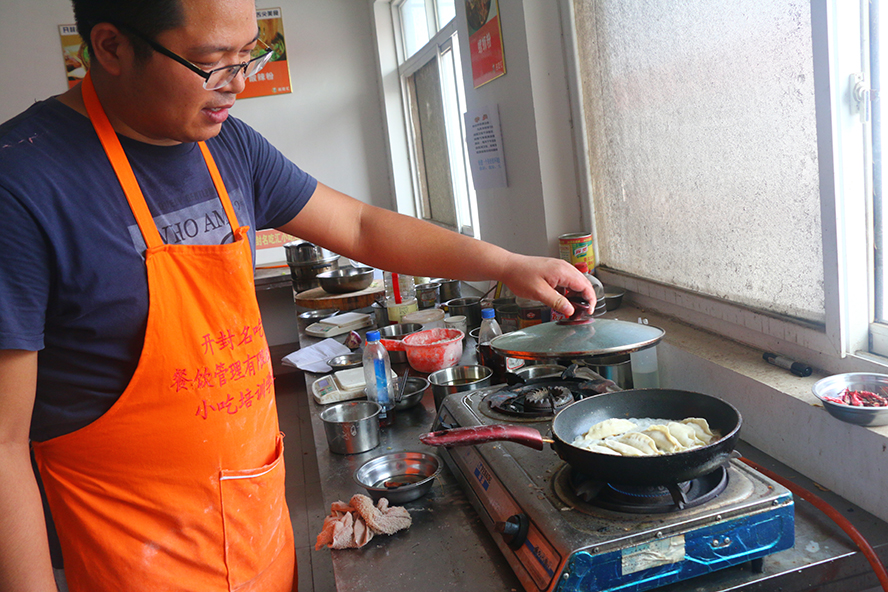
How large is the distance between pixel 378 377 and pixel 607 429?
845 mm

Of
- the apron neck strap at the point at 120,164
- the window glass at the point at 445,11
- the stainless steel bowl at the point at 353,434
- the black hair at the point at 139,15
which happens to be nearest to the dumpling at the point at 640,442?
the stainless steel bowl at the point at 353,434

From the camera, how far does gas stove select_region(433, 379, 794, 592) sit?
0.94 metres

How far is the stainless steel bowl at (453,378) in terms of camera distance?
1854mm

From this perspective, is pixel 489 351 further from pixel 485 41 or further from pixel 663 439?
pixel 485 41

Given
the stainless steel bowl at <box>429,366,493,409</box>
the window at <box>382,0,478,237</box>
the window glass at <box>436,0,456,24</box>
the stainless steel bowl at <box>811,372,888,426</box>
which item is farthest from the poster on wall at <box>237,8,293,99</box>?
the stainless steel bowl at <box>811,372,888,426</box>

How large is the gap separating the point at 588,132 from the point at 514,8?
530 mm

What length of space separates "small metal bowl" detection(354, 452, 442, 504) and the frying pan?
0.93ft

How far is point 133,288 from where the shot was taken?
3.42 feet

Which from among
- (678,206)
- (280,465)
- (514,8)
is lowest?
(280,465)

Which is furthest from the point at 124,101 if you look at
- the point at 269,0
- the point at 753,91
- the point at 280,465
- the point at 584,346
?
the point at 269,0

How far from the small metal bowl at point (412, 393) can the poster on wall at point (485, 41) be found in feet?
4.25

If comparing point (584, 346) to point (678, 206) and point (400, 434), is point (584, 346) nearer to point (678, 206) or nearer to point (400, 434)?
point (400, 434)

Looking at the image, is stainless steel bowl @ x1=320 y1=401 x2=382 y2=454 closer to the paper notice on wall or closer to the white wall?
the paper notice on wall

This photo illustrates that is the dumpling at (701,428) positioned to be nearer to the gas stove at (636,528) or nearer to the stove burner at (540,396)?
the gas stove at (636,528)
